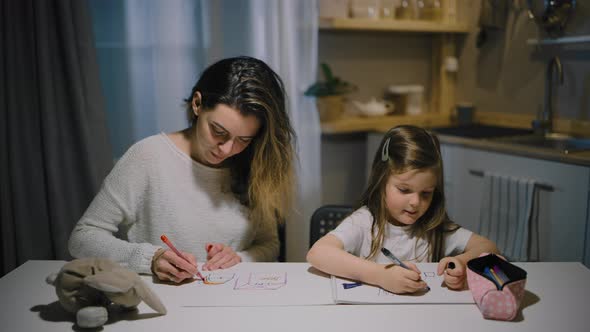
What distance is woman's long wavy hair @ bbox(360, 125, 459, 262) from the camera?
1331 mm

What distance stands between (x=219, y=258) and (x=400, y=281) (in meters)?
0.44

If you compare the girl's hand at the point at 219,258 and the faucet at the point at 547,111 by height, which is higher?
the faucet at the point at 547,111

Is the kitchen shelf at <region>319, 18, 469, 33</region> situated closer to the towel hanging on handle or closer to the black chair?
the towel hanging on handle

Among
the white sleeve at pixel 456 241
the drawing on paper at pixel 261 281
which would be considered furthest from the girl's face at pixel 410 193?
the drawing on paper at pixel 261 281

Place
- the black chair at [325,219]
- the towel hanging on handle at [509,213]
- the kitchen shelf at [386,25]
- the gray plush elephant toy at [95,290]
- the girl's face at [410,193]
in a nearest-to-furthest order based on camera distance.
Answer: the gray plush elephant toy at [95,290], the girl's face at [410,193], the black chair at [325,219], the towel hanging on handle at [509,213], the kitchen shelf at [386,25]

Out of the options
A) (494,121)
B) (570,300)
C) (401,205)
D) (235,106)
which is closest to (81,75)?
(235,106)

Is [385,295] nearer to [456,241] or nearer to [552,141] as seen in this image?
[456,241]

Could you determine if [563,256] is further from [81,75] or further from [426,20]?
[81,75]

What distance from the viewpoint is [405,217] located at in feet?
4.37

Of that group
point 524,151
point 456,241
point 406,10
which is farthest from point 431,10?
point 456,241

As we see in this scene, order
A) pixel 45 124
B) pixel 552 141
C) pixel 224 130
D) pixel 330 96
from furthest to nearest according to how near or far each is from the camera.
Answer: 1. pixel 330 96
2. pixel 552 141
3. pixel 45 124
4. pixel 224 130

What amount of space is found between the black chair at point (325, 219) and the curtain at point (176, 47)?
75cm

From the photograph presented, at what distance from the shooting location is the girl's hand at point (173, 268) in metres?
1.14

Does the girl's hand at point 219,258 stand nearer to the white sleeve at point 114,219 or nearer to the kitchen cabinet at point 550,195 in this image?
the white sleeve at point 114,219
